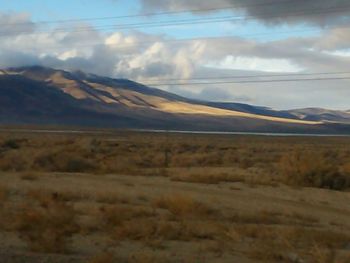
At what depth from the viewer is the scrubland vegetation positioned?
17.5m

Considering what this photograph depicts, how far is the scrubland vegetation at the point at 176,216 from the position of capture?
17.5m

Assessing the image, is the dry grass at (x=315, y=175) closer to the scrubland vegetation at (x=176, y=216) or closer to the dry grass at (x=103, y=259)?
the scrubland vegetation at (x=176, y=216)

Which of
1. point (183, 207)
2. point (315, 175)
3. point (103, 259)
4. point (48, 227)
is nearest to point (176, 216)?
point (183, 207)

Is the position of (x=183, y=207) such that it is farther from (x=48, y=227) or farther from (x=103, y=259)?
(x=103, y=259)

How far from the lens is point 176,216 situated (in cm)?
2530

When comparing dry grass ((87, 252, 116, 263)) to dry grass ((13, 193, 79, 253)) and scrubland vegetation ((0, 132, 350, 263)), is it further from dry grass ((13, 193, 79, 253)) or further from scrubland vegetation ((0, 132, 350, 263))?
dry grass ((13, 193, 79, 253))

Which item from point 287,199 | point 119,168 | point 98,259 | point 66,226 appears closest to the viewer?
point 98,259

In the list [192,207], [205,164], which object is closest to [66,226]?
[192,207]

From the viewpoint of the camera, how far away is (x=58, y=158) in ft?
166

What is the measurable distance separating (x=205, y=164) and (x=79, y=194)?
34.0 metres

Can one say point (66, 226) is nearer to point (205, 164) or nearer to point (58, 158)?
point (58, 158)

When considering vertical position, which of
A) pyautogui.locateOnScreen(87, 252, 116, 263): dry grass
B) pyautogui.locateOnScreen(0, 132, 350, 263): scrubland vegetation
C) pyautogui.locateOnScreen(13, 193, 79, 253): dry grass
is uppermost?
pyautogui.locateOnScreen(87, 252, 116, 263): dry grass

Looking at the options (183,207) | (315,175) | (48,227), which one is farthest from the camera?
(315,175)

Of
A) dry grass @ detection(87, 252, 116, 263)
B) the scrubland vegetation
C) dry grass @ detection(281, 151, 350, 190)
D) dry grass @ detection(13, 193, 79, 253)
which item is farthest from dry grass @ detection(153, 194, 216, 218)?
dry grass @ detection(281, 151, 350, 190)
